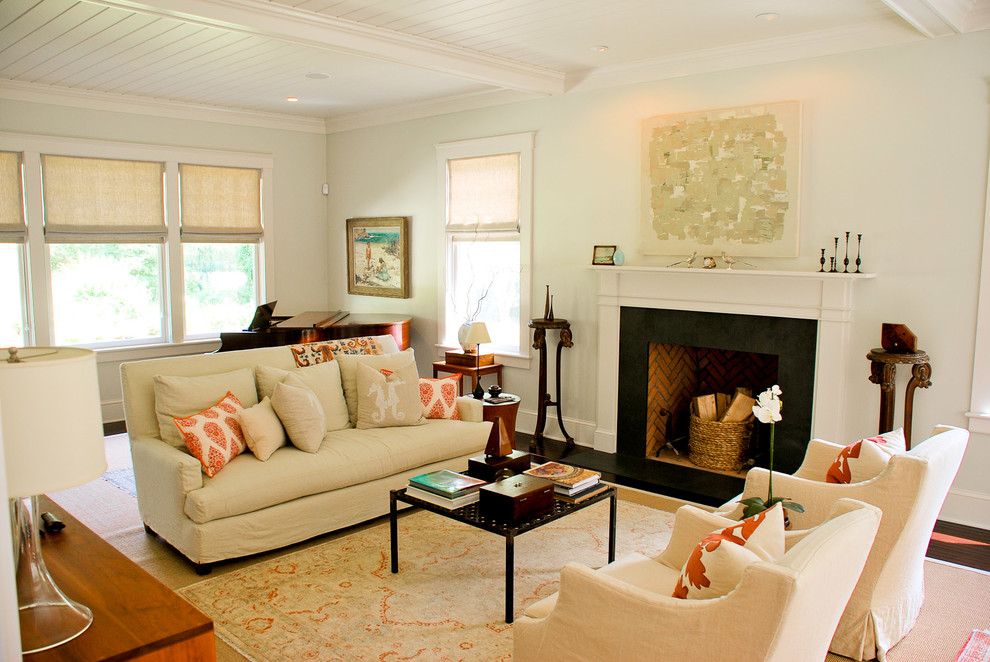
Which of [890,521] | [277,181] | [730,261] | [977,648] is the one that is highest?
[277,181]

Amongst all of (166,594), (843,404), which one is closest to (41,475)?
(166,594)

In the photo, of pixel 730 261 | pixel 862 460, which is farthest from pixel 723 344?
pixel 862 460

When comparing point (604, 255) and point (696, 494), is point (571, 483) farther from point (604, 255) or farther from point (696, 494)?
point (604, 255)

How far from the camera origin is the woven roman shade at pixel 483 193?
5941 millimetres

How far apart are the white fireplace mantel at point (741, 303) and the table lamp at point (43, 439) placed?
381cm

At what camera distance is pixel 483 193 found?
6.12 metres

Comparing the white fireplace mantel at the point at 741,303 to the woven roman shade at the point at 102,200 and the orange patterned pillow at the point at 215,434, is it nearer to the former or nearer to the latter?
the orange patterned pillow at the point at 215,434

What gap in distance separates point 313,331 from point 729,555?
4623 mm

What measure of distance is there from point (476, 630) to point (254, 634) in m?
0.87

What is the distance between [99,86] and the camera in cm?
593

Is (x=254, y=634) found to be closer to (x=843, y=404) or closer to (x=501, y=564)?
(x=501, y=564)

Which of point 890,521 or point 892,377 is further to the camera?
point 892,377

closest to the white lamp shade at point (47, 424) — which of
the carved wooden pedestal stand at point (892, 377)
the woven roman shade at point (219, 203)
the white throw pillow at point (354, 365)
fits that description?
the white throw pillow at point (354, 365)

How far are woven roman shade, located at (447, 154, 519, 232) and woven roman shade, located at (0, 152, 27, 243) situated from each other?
3.39 metres
